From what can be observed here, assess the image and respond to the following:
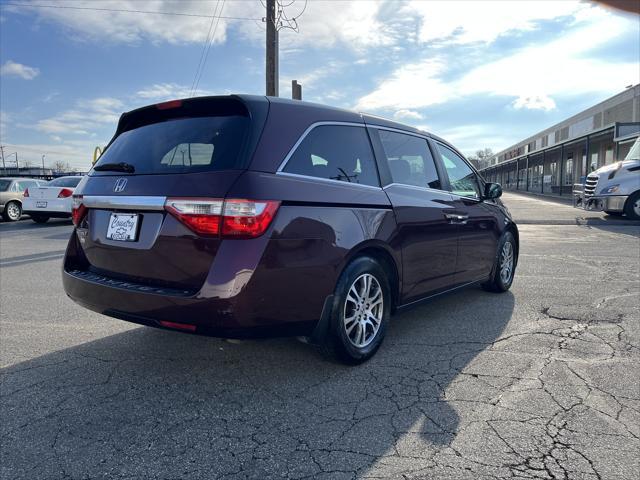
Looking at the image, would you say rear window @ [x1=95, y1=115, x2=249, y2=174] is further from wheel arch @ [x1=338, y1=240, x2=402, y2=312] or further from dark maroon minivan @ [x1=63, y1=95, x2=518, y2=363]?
wheel arch @ [x1=338, y1=240, x2=402, y2=312]

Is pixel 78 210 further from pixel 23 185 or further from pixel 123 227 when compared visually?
pixel 23 185

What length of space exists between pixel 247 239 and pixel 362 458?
4.08ft

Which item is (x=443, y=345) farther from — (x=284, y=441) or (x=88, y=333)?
(x=88, y=333)

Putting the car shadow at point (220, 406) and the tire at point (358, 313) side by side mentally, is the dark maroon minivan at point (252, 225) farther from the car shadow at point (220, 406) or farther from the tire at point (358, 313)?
the car shadow at point (220, 406)

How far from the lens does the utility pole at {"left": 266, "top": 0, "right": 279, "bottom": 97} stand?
13.3 metres

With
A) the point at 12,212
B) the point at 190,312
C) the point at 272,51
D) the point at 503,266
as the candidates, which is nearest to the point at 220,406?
the point at 190,312

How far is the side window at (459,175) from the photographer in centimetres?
472

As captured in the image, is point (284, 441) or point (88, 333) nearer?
point (284, 441)

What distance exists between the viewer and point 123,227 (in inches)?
121

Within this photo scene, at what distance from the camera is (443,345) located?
12.7 ft

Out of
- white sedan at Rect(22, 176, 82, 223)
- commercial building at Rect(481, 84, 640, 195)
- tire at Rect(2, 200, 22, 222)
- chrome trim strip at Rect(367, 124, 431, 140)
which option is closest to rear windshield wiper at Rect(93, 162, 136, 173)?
chrome trim strip at Rect(367, 124, 431, 140)

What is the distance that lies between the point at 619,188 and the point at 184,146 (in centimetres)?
1434

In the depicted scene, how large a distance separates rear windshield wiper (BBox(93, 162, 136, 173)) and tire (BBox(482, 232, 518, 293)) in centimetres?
379

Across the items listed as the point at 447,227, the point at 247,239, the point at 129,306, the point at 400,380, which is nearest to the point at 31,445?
the point at 129,306
